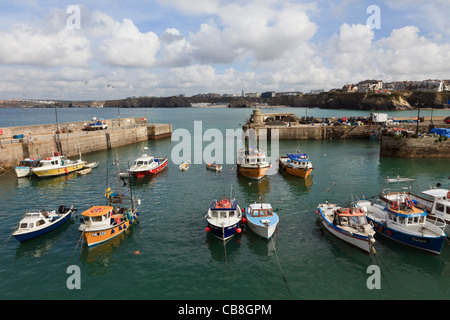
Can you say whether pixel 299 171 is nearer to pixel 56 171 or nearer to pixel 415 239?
pixel 415 239

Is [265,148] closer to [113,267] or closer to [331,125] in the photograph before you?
[331,125]

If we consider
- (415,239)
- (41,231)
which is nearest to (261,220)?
(415,239)

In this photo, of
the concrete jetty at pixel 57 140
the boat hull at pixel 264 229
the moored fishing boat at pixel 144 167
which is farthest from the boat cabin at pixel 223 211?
the concrete jetty at pixel 57 140

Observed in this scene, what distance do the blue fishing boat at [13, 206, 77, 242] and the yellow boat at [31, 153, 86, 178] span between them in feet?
70.8

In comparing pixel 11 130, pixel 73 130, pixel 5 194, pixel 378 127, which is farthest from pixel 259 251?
pixel 378 127

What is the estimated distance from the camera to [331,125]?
93438mm

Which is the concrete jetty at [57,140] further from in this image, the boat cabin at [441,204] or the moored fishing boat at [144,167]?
the boat cabin at [441,204]

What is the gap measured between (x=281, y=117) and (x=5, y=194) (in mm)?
102835

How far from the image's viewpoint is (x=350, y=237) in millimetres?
24094

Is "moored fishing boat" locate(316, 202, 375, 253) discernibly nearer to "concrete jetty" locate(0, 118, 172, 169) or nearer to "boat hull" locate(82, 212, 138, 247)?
"boat hull" locate(82, 212, 138, 247)

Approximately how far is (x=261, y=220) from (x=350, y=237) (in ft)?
25.7

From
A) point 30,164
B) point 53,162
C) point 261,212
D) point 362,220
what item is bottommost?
point 261,212

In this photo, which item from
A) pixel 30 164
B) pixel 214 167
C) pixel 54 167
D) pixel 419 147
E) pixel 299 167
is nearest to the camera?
pixel 299 167

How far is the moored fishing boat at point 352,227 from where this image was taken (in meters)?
23.1
